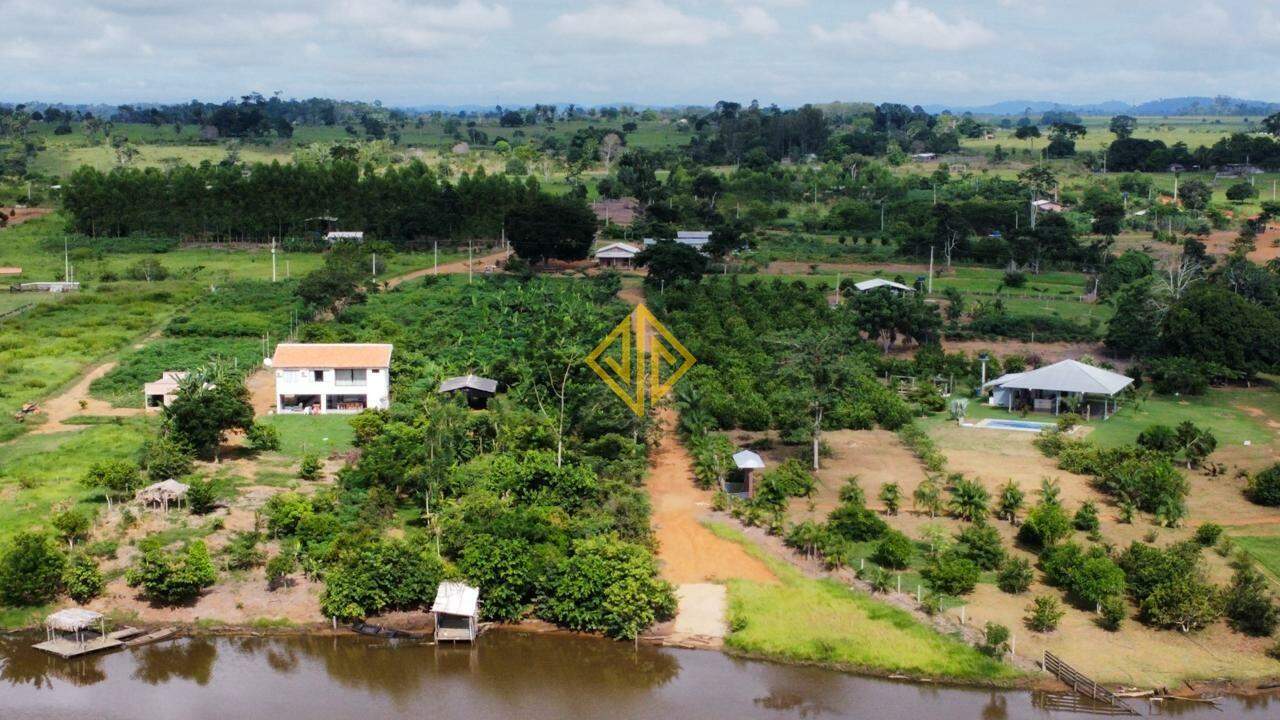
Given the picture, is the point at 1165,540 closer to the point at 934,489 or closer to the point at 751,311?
the point at 934,489

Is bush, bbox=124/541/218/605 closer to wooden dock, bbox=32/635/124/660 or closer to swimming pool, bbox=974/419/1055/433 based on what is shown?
wooden dock, bbox=32/635/124/660

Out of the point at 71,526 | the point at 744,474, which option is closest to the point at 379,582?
the point at 71,526

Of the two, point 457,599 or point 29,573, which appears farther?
point 29,573

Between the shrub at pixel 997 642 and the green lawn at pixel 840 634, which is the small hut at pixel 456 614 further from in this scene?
the shrub at pixel 997 642

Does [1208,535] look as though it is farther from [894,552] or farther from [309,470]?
[309,470]

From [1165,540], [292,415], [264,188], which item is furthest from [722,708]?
[264,188]

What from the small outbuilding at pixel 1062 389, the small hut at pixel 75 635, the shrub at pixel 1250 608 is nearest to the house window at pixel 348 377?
the small hut at pixel 75 635

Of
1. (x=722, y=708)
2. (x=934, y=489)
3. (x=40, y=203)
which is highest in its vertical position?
(x=40, y=203)
